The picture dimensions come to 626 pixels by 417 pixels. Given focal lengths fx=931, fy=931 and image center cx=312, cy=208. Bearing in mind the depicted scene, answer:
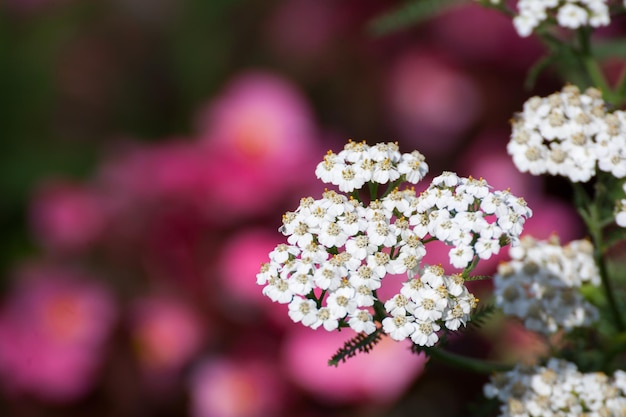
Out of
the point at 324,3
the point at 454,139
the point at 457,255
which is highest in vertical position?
the point at 457,255

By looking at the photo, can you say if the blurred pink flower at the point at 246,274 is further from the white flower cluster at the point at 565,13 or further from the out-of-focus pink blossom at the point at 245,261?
the white flower cluster at the point at 565,13

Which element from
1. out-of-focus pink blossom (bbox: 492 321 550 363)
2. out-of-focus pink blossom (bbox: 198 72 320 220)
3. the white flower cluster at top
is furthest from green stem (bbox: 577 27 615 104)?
out-of-focus pink blossom (bbox: 198 72 320 220)

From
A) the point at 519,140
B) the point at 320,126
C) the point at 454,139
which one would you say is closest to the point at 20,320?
the point at 320,126

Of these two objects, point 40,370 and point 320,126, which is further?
point 320,126

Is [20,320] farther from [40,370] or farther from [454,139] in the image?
[454,139]

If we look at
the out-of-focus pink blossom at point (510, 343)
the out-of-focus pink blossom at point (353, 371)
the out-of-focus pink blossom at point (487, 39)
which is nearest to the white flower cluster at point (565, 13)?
the out-of-focus pink blossom at point (510, 343)

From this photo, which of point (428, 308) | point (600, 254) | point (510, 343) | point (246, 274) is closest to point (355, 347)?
point (428, 308)

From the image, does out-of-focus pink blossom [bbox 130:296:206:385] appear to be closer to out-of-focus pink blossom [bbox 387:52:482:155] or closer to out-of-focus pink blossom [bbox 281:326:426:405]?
out-of-focus pink blossom [bbox 281:326:426:405]
